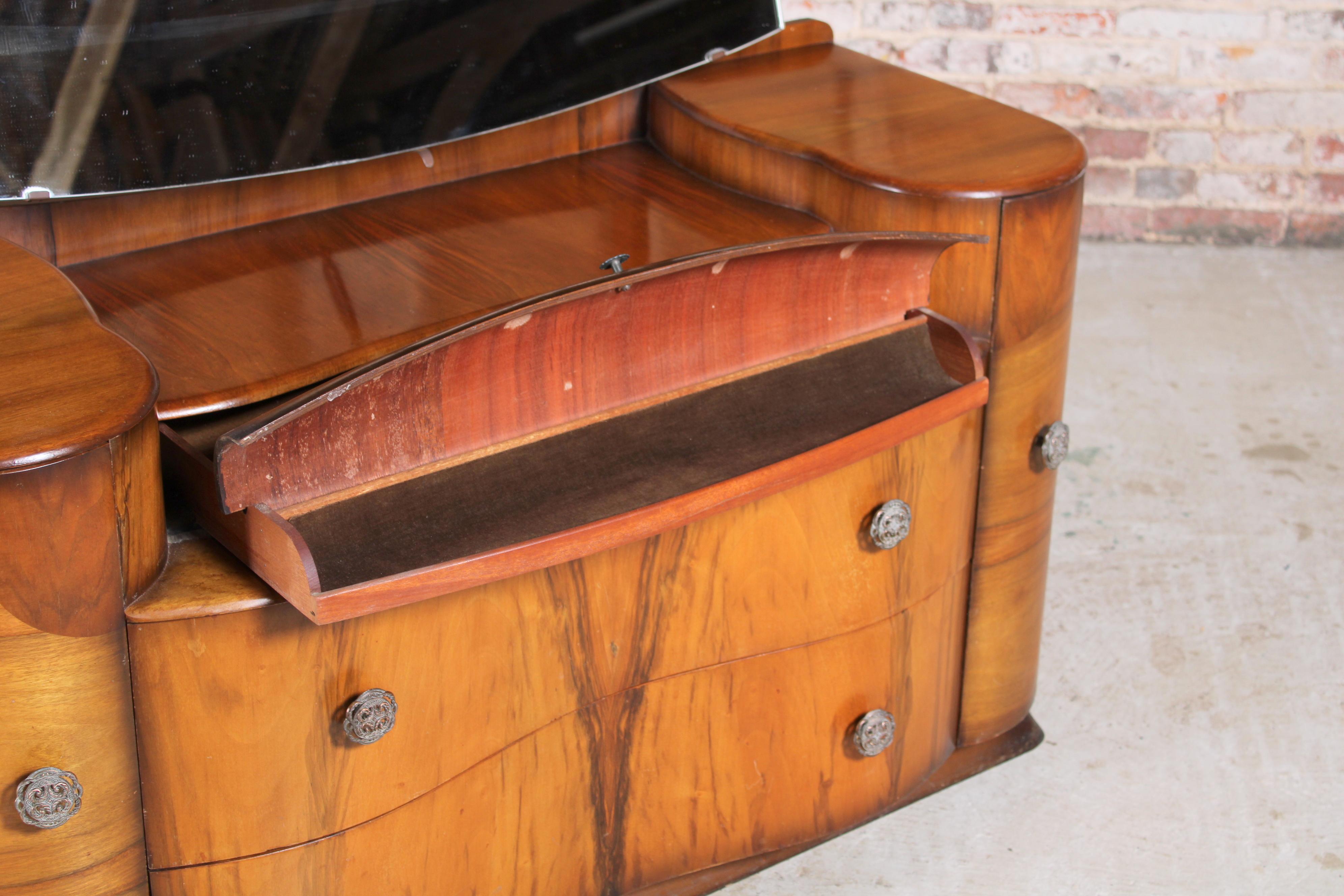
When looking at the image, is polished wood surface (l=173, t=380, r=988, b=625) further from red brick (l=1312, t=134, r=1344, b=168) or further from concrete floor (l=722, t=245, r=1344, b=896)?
red brick (l=1312, t=134, r=1344, b=168)

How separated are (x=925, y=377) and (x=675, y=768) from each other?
429mm

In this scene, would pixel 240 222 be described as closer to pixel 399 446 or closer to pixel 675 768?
pixel 399 446

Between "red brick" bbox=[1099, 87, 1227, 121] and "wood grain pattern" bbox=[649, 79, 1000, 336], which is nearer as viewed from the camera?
"wood grain pattern" bbox=[649, 79, 1000, 336]

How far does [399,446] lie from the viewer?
3.82ft

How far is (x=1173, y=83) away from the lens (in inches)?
114

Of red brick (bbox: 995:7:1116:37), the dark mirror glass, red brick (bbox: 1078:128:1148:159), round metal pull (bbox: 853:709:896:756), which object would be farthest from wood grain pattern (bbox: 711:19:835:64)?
red brick (bbox: 1078:128:1148:159)

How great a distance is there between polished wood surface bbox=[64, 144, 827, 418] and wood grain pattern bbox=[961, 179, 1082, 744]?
0.20 metres

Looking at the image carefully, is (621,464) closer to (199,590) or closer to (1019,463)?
(199,590)

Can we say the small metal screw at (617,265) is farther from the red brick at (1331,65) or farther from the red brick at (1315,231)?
the red brick at (1331,65)

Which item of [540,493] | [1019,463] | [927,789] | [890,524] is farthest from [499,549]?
[927,789]

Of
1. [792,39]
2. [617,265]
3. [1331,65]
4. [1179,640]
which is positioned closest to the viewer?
[617,265]

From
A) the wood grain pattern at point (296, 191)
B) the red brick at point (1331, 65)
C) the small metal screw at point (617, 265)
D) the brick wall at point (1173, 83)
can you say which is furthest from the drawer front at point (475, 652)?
the red brick at point (1331, 65)

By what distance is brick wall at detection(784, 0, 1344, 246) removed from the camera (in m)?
2.84

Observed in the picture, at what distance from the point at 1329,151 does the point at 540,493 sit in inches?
89.8
